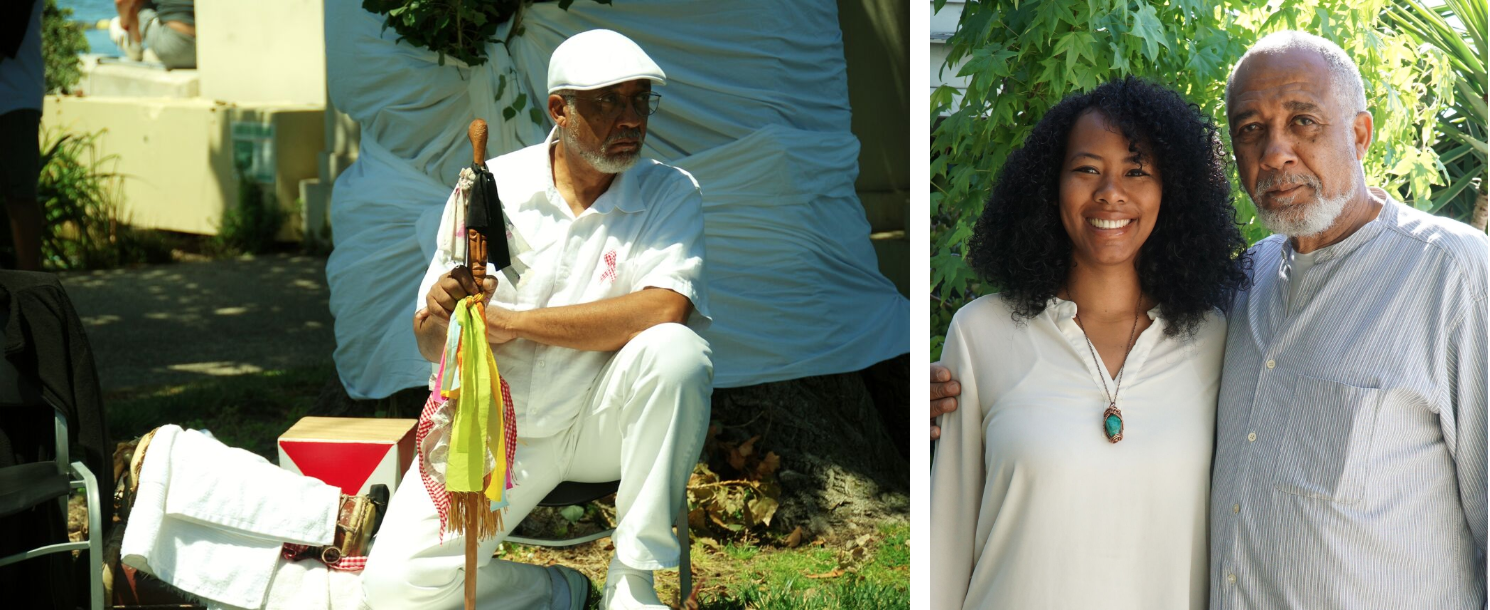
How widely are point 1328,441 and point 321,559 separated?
2.32m

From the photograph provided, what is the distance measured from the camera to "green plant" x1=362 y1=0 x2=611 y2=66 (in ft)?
13.1

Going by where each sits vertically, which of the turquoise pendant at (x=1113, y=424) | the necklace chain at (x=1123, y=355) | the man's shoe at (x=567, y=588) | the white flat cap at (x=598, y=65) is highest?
the white flat cap at (x=598, y=65)

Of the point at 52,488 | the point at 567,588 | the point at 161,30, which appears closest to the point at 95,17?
the point at 161,30

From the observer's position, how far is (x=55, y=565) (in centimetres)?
310

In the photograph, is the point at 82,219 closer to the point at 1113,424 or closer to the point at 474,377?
the point at 474,377

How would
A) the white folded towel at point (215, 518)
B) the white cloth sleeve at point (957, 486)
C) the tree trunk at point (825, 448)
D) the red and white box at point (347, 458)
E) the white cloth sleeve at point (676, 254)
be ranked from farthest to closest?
the tree trunk at point (825, 448)
the red and white box at point (347, 458)
the white folded towel at point (215, 518)
the white cloth sleeve at point (676, 254)
the white cloth sleeve at point (957, 486)

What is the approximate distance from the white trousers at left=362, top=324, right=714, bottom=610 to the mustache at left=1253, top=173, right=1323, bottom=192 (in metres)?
1.22

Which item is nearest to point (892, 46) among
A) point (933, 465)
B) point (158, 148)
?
point (933, 465)

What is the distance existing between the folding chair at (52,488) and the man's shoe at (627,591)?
1.14 meters

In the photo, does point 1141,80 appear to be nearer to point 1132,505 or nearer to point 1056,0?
point 1056,0

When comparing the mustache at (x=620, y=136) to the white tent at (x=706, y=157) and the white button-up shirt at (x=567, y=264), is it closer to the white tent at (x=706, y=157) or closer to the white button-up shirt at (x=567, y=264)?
the white button-up shirt at (x=567, y=264)

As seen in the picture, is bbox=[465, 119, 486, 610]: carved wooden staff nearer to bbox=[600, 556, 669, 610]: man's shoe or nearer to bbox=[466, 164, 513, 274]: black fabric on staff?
bbox=[466, 164, 513, 274]: black fabric on staff

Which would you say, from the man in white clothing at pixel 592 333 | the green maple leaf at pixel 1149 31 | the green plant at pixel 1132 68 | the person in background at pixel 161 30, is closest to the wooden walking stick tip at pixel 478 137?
the man in white clothing at pixel 592 333

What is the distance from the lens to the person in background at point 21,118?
4.13 metres
